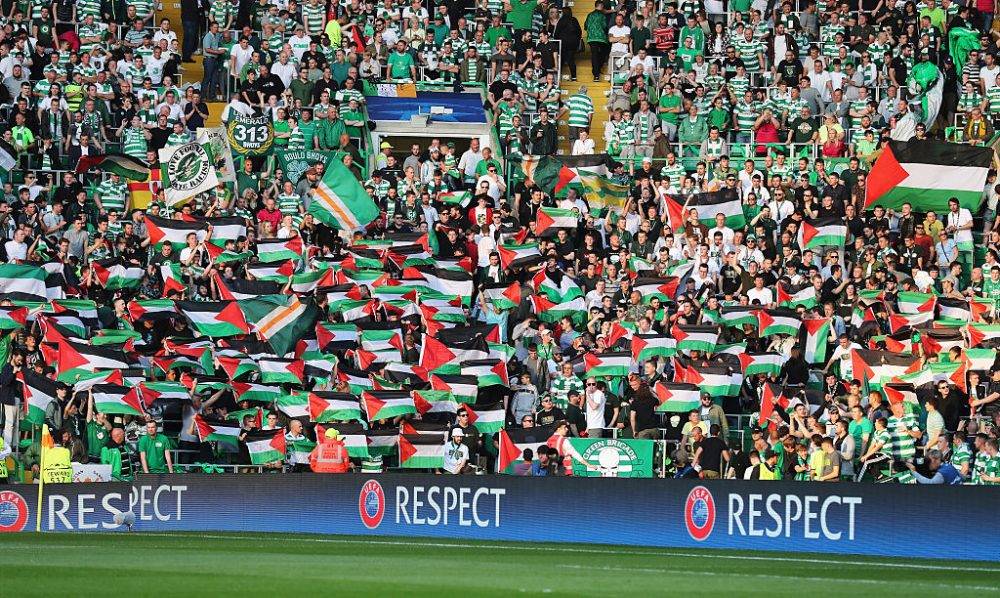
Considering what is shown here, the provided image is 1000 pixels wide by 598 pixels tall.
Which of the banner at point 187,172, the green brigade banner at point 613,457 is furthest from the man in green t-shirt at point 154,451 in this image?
the green brigade banner at point 613,457

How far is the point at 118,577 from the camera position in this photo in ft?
54.4

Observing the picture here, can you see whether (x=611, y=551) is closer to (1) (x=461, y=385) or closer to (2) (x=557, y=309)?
(1) (x=461, y=385)

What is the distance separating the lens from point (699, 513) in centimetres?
2286

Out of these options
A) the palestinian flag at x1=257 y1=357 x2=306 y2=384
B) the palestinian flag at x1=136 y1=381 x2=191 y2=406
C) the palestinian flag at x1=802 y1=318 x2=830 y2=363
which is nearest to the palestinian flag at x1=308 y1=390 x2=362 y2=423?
the palestinian flag at x1=257 y1=357 x2=306 y2=384

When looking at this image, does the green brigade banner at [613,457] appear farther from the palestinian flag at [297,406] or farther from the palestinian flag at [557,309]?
the palestinian flag at [297,406]

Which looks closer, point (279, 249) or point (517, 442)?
point (517, 442)

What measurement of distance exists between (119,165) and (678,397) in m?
13.0

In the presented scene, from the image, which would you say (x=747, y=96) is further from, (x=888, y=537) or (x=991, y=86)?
(x=888, y=537)

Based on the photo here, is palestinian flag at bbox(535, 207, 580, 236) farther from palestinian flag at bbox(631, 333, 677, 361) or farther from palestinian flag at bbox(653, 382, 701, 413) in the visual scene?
palestinian flag at bbox(653, 382, 701, 413)

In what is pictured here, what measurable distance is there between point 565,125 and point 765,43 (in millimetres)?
4408

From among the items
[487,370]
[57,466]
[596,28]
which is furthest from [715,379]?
[596,28]

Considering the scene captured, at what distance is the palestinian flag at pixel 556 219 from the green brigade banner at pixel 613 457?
7.21 metres

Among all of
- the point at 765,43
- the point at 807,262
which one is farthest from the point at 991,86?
the point at 807,262

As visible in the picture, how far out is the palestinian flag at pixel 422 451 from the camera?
27.5 metres
